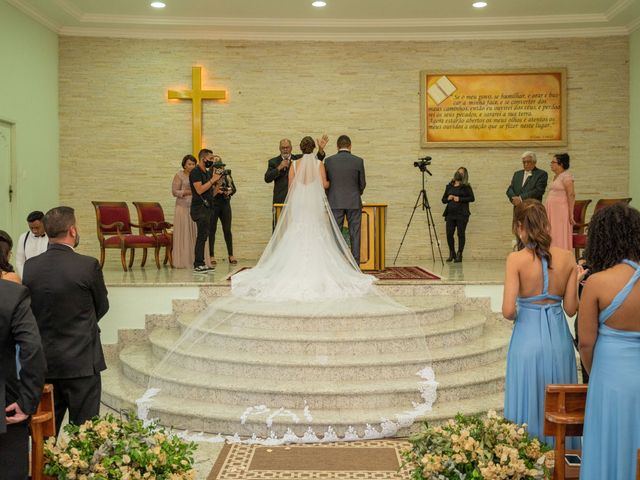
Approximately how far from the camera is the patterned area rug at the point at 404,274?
9128 mm

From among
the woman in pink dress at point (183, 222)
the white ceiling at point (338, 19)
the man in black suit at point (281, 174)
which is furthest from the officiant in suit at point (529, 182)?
the woman in pink dress at point (183, 222)

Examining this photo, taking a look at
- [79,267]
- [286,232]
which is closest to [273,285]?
[286,232]

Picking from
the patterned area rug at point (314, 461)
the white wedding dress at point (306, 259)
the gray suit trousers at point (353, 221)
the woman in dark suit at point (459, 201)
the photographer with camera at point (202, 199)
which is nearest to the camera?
the patterned area rug at point (314, 461)

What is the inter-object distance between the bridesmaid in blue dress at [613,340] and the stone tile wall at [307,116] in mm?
9177

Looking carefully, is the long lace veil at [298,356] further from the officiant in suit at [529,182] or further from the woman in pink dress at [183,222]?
the officiant in suit at [529,182]

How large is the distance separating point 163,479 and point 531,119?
1041 cm

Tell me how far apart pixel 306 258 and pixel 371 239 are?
2111mm

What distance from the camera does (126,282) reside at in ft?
28.4

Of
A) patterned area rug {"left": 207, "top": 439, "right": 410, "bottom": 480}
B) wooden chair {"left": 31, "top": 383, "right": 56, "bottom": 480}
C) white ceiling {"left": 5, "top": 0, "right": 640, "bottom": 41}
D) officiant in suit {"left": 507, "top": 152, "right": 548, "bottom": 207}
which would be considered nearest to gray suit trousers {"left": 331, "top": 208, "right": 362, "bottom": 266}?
officiant in suit {"left": 507, "top": 152, "right": 548, "bottom": 207}

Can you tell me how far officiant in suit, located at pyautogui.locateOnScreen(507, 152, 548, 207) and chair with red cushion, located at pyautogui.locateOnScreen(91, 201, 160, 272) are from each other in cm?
499

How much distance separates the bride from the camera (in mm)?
7699

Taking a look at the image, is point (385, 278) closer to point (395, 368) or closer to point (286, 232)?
point (286, 232)

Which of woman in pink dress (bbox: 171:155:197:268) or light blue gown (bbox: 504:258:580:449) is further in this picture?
woman in pink dress (bbox: 171:155:197:268)

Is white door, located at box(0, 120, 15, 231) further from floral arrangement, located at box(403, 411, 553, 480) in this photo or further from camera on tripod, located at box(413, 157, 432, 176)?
floral arrangement, located at box(403, 411, 553, 480)
